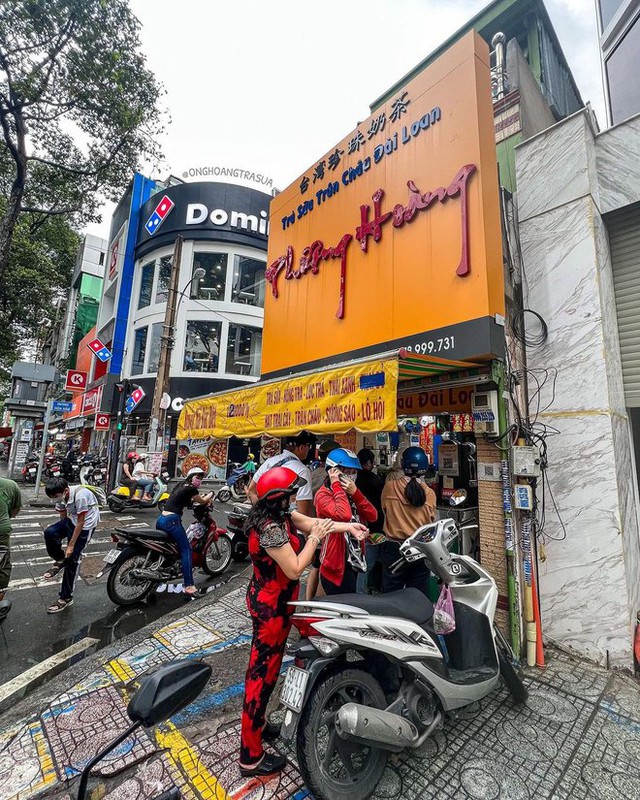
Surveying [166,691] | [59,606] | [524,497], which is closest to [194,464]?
[59,606]

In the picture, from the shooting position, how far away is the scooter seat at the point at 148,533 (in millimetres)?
Result: 5125

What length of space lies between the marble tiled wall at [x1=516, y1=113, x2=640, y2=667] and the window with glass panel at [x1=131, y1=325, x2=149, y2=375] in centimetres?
1856

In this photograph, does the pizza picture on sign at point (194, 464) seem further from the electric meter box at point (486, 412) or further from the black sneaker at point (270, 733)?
the electric meter box at point (486, 412)

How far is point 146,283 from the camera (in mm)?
20500

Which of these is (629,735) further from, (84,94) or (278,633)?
(84,94)

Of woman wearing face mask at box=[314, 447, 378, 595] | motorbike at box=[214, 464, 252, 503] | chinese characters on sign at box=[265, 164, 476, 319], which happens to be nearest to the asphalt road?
woman wearing face mask at box=[314, 447, 378, 595]

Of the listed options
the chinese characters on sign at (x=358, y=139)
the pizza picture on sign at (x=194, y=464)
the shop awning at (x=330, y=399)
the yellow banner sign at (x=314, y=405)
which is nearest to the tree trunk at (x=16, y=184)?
the pizza picture on sign at (x=194, y=464)

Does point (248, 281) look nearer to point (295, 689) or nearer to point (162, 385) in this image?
point (162, 385)

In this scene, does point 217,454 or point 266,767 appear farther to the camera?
point 217,454

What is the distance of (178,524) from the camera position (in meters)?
5.41

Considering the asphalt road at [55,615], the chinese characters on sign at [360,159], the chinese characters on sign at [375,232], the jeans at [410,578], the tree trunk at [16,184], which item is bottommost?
the asphalt road at [55,615]

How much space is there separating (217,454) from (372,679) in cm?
1601

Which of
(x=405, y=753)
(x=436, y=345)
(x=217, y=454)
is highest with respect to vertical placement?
(x=436, y=345)

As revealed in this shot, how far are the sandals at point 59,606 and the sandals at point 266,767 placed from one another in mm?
3849
